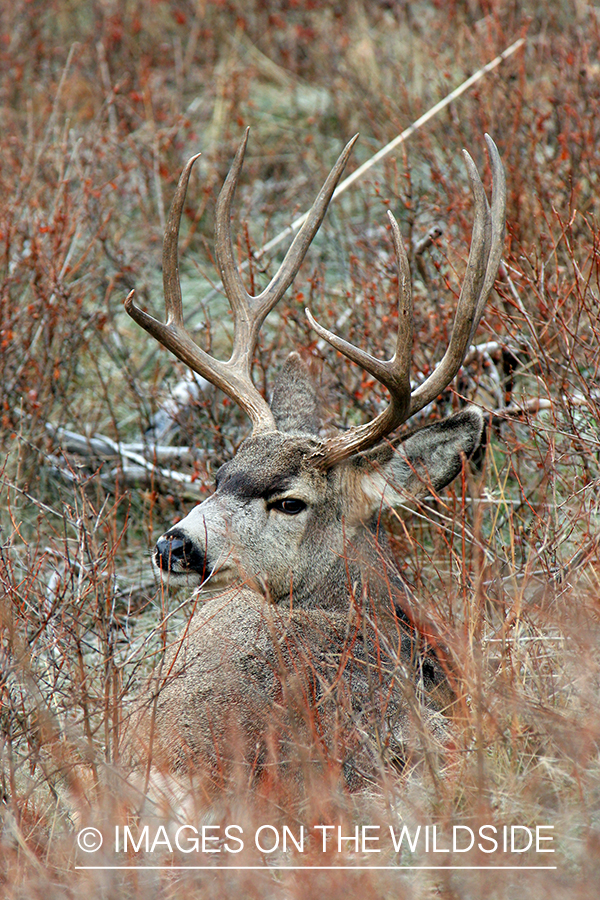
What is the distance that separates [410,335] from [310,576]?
113 centimetres

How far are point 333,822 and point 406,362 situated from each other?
5.95 ft

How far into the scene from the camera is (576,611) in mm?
3383

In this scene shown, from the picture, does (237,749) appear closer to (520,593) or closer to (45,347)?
(520,593)

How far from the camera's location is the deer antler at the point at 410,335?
3.81 metres

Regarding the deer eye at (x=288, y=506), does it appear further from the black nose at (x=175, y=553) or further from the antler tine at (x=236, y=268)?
the antler tine at (x=236, y=268)

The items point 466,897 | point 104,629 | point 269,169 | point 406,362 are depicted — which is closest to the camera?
point 466,897

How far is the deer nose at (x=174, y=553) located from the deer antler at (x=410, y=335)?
73cm

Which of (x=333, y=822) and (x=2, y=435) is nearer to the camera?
(x=333, y=822)

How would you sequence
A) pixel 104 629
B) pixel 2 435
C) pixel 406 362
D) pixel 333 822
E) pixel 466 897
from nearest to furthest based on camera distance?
pixel 466 897, pixel 333 822, pixel 104 629, pixel 406 362, pixel 2 435

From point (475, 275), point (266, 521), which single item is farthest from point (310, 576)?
point (475, 275)

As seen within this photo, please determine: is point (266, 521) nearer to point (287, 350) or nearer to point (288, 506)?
point (288, 506)

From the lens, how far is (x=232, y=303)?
4887mm


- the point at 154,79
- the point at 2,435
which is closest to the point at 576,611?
the point at 2,435

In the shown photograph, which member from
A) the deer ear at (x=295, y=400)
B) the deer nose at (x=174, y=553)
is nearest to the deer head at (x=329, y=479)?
the deer nose at (x=174, y=553)
